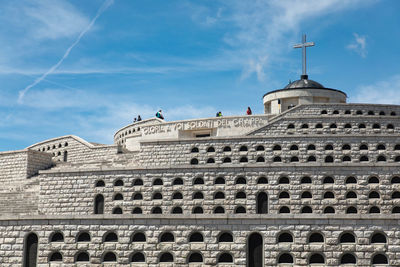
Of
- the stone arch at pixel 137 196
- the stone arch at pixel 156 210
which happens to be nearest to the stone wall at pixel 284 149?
the stone arch at pixel 156 210

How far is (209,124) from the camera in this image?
36750 mm

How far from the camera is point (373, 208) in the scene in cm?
2494

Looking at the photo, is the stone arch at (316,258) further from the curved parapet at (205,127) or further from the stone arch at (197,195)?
the curved parapet at (205,127)

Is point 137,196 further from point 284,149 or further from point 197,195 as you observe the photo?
point 284,149

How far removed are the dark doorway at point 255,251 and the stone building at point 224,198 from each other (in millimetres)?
38

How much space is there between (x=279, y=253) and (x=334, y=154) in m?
11.5

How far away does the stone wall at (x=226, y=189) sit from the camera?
25125 millimetres

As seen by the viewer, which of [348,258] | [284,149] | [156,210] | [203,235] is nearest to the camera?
[348,258]

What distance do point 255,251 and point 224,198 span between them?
6.32m

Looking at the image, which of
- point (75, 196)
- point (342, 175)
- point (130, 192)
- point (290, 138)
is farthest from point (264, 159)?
point (75, 196)

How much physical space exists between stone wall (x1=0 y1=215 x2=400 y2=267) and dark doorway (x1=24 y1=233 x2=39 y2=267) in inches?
7.5

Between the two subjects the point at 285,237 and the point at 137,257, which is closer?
the point at 285,237

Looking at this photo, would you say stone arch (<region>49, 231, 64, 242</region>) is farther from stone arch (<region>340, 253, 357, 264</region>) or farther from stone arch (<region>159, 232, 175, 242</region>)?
stone arch (<region>340, 253, 357, 264</region>)

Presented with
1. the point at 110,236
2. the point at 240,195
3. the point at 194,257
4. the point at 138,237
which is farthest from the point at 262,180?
the point at 110,236
